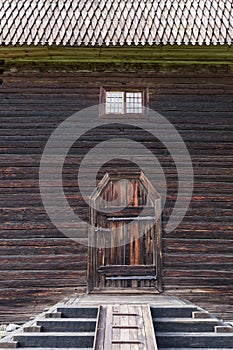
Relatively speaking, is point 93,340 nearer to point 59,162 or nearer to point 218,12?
point 59,162

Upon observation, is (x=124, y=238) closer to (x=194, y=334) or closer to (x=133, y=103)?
(x=133, y=103)

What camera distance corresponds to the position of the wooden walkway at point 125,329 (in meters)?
3.55

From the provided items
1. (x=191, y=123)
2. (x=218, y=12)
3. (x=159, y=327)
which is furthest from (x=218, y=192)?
(x=159, y=327)

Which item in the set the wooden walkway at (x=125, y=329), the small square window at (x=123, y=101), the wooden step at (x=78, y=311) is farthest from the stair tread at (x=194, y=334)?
the small square window at (x=123, y=101)

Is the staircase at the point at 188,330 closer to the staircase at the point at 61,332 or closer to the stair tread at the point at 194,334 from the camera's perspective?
the stair tread at the point at 194,334

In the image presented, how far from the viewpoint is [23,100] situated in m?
8.79

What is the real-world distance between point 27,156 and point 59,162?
649 mm

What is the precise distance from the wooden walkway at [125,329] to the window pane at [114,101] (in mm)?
4801

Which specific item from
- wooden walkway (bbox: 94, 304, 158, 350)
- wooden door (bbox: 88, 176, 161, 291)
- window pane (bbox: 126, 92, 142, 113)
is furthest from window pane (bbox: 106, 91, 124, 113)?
wooden walkway (bbox: 94, 304, 158, 350)

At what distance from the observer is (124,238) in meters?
Result: 8.36

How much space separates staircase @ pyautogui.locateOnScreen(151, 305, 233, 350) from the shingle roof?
5.29m

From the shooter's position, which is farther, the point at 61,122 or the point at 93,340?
the point at 61,122

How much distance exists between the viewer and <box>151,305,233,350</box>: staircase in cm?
400

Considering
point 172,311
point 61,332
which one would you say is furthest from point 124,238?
point 61,332
